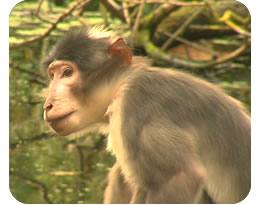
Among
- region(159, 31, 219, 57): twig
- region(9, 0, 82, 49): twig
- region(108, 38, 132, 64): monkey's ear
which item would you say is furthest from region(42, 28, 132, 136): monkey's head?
region(159, 31, 219, 57): twig

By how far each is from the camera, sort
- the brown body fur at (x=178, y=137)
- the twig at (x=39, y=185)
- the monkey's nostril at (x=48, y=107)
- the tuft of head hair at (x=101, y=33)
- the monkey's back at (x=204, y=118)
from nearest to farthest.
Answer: the brown body fur at (x=178, y=137)
the monkey's back at (x=204, y=118)
the monkey's nostril at (x=48, y=107)
the tuft of head hair at (x=101, y=33)
the twig at (x=39, y=185)

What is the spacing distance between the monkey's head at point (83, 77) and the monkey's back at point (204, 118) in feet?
0.49

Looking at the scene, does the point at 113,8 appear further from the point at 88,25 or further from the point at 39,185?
the point at 39,185

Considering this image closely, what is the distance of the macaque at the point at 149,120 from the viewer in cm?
244

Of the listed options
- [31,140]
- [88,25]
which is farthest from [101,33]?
[31,140]

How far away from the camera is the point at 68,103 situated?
2.66 m

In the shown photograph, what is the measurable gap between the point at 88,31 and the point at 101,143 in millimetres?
A: 626

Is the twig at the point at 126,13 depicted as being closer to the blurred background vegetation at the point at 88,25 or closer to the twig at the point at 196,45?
the blurred background vegetation at the point at 88,25

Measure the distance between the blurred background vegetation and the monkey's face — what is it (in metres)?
0.21

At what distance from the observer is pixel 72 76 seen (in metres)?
2.71

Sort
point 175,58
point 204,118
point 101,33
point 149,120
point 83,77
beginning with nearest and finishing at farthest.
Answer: point 149,120 < point 204,118 < point 83,77 < point 101,33 < point 175,58

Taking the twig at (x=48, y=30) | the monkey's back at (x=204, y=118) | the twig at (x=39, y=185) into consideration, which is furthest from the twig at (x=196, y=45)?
the twig at (x=39, y=185)

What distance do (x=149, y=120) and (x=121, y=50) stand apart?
46cm

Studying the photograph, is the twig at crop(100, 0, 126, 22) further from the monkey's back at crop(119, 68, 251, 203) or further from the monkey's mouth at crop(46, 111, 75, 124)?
the monkey's mouth at crop(46, 111, 75, 124)
